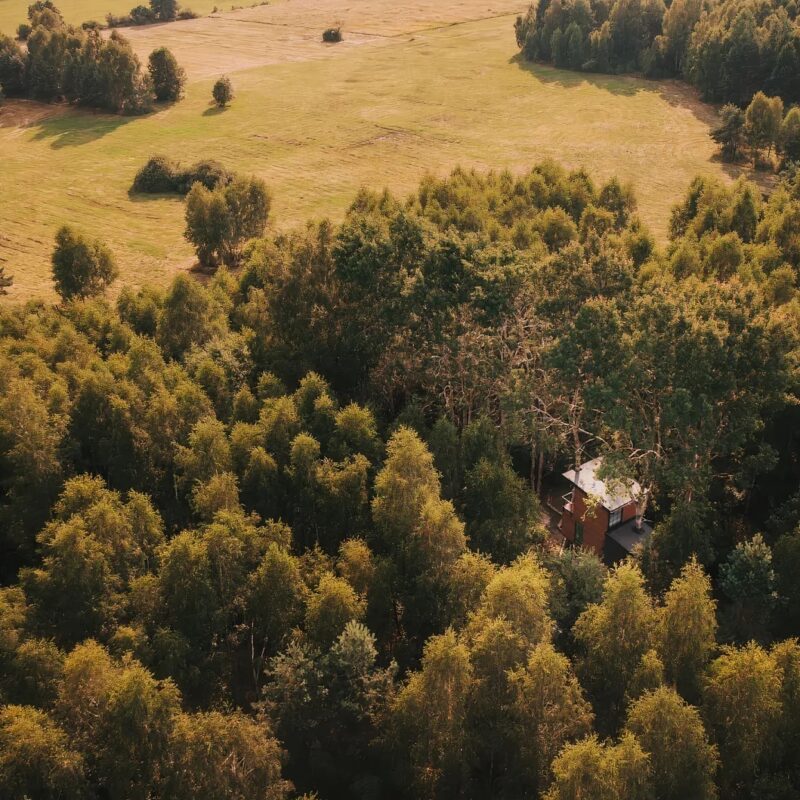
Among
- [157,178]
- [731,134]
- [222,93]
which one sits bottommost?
[157,178]

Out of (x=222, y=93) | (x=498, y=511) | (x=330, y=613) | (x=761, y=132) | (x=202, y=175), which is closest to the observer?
(x=330, y=613)

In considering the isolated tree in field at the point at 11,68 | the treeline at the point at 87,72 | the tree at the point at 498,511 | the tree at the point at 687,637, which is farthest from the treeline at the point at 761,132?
the isolated tree in field at the point at 11,68

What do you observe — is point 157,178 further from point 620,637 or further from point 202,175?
point 620,637

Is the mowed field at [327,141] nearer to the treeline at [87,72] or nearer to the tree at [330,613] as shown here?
the treeline at [87,72]

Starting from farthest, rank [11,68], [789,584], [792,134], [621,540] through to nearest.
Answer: [11,68]
[792,134]
[621,540]
[789,584]

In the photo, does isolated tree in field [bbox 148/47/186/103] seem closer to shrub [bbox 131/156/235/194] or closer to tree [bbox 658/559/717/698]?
shrub [bbox 131/156/235/194]

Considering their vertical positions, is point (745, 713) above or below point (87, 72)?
below

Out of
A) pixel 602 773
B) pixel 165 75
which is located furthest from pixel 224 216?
pixel 165 75
